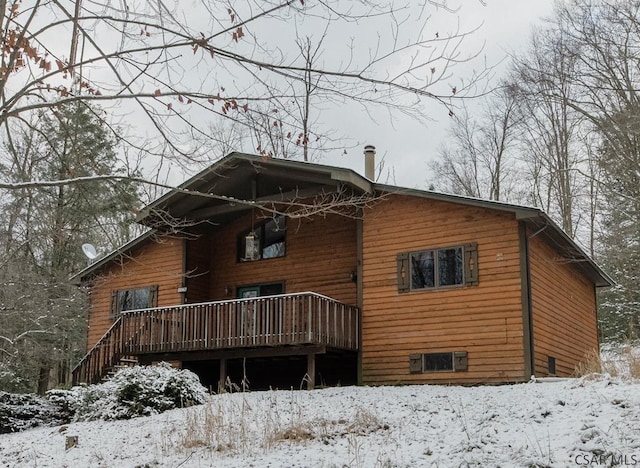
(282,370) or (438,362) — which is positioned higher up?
(438,362)

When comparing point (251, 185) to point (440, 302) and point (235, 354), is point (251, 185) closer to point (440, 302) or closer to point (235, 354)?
point (235, 354)

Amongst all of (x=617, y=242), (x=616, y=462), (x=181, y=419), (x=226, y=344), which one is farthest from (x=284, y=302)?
(x=617, y=242)

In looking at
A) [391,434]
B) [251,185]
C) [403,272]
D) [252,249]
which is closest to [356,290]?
[403,272]

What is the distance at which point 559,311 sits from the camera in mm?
16953

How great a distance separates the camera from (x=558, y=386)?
11.6 meters

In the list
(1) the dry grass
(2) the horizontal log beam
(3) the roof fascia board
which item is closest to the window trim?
(3) the roof fascia board

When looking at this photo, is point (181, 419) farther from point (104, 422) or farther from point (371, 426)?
point (371, 426)

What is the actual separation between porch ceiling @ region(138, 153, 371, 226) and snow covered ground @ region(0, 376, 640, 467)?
521 centimetres

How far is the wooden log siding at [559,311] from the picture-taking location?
1508 cm

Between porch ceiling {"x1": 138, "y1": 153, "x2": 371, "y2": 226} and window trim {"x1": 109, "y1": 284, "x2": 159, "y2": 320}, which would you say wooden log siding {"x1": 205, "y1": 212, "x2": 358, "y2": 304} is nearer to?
porch ceiling {"x1": 138, "y1": 153, "x2": 371, "y2": 226}

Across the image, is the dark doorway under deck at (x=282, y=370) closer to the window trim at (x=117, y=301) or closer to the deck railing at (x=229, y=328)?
the deck railing at (x=229, y=328)

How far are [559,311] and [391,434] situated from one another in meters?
8.87

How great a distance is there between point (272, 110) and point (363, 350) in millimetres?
10119

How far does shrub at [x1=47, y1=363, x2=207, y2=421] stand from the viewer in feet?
44.0
